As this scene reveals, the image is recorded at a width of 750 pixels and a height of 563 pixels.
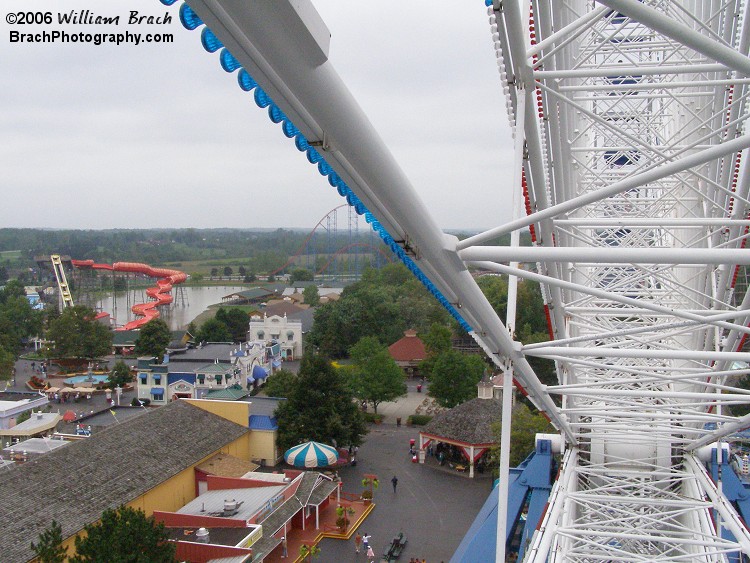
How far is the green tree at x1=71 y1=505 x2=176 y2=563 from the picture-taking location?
1067 centimetres

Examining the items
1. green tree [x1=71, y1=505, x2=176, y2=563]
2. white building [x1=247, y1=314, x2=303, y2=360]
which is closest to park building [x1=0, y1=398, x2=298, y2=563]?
green tree [x1=71, y1=505, x2=176, y2=563]

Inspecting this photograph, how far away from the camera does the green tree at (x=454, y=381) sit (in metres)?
25.8

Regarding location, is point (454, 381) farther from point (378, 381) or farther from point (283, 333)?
point (283, 333)

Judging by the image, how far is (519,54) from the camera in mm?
4621

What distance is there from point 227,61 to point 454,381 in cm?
2448

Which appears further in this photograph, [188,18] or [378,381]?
[378,381]

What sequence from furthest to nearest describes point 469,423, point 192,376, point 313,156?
point 192,376 < point 469,423 < point 313,156

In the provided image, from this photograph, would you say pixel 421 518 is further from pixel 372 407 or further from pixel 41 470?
pixel 372 407

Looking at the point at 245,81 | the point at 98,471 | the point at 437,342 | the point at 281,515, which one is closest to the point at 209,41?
the point at 245,81

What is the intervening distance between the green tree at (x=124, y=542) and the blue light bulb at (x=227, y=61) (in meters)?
10.2

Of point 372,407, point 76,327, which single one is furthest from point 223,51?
point 76,327

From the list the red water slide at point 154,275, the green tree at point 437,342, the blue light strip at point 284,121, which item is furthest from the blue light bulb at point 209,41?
the red water slide at point 154,275

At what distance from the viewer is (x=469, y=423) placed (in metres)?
21.0

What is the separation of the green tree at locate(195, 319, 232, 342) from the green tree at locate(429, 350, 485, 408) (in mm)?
17125
